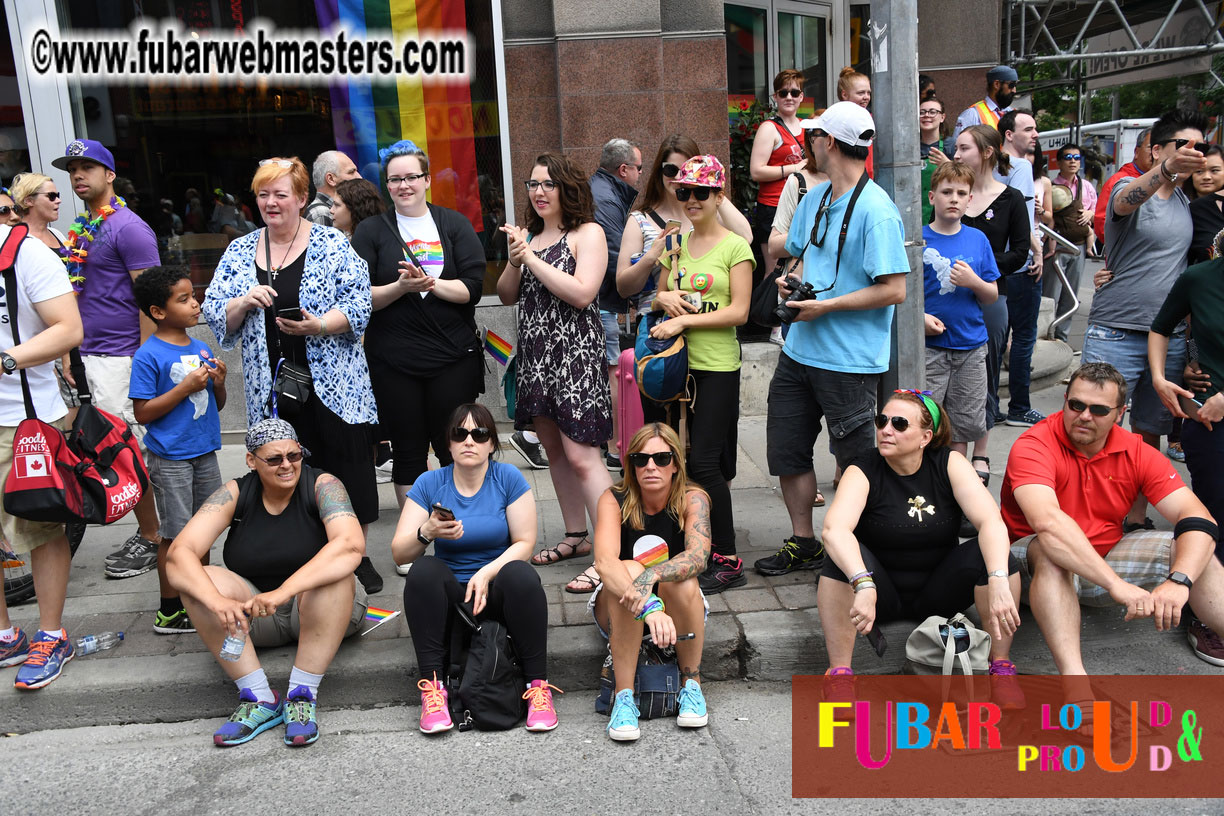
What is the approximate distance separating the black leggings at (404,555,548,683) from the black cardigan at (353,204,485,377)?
1.20 metres

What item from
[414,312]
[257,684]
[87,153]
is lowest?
[257,684]

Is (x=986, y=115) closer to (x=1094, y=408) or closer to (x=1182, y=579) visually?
(x=1094, y=408)

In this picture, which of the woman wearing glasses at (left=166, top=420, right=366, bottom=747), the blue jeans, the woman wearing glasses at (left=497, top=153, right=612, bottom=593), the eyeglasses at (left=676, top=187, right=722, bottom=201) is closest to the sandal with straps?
the woman wearing glasses at (left=497, top=153, right=612, bottom=593)

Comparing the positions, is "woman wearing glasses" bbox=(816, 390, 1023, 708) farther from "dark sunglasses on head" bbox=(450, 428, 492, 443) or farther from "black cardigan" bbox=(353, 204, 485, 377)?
"black cardigan" bbox=(353, 204, 485, 377)

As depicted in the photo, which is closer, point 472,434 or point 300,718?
point 300,718

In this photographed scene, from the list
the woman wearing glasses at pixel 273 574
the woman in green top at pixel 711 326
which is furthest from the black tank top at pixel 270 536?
the woman in green top at pixel 711 326

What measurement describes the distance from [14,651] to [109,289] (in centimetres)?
197

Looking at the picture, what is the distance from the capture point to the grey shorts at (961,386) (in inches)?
215

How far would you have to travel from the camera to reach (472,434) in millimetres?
4070

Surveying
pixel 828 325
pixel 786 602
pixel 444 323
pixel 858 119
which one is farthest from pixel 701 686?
pixel 858 119

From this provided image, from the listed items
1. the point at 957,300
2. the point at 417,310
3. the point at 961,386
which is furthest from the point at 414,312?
the point at 961,386

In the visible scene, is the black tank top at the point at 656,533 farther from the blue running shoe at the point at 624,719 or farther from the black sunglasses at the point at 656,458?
the blue running shoe at the point at 624,719

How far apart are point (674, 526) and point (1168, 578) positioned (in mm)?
→ 1796

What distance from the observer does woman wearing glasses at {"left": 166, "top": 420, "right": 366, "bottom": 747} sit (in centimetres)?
384
